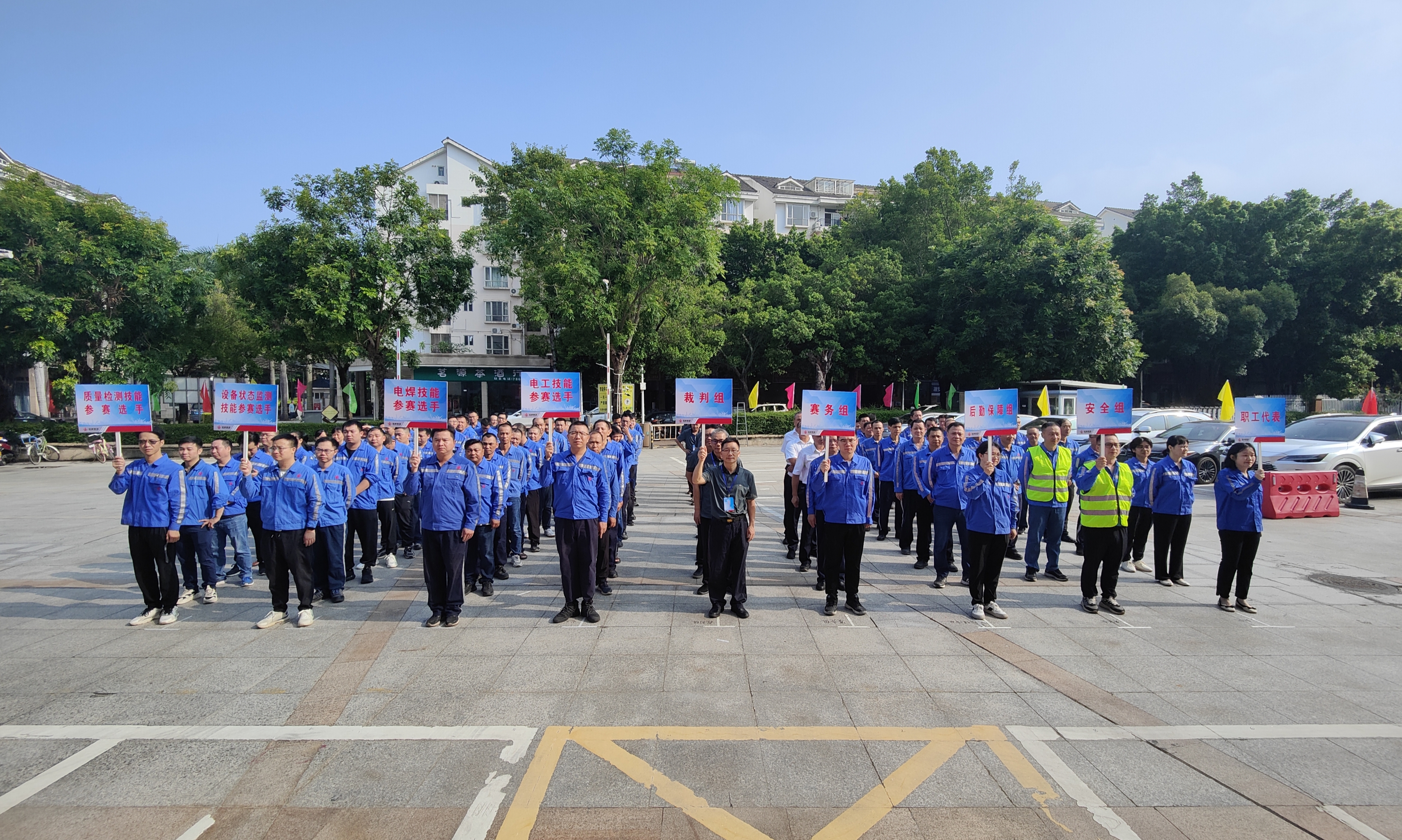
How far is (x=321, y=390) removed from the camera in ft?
156

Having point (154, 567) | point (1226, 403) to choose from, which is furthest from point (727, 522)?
point (1226, 403)

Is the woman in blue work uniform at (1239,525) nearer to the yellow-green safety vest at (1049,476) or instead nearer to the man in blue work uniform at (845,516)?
the yellow-green safety vest at (1049,476)

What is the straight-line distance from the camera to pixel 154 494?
6215 millimetres

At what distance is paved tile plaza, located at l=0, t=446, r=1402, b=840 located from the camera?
343 cm

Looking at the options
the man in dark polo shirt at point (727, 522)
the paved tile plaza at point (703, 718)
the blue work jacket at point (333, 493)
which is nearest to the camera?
→ the paved tile plaza at point (703, 718)

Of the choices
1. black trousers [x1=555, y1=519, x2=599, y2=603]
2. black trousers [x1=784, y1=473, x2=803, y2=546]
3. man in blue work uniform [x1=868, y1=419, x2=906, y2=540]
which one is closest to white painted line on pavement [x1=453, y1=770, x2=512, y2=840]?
black trousers [x1=555, y1=519, x2=599, y2=603]

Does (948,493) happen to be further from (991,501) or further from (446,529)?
(446,529)

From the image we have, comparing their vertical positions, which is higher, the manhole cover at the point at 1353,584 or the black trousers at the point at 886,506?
the black trousers at the point at 886,506

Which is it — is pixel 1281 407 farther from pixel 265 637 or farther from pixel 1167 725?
pixel 265 637

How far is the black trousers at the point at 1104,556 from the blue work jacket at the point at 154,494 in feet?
28.6

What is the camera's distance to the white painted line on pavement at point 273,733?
4.16 m

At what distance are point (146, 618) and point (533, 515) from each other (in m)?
4.21

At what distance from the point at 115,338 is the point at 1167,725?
31.2m

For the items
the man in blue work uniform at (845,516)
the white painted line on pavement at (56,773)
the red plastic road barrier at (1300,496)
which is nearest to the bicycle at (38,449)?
the white painted line on pavement at (56,773)
